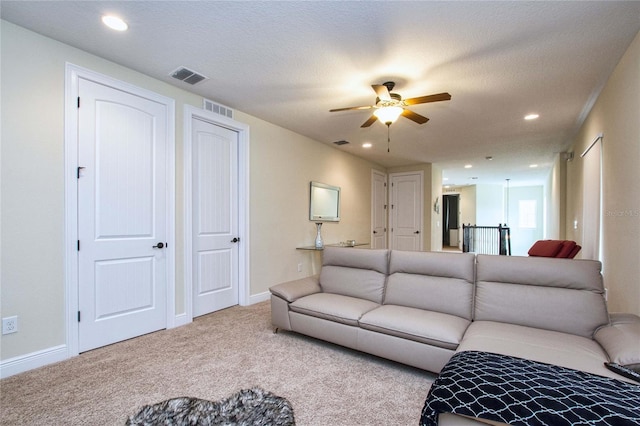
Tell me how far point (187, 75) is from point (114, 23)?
783mm

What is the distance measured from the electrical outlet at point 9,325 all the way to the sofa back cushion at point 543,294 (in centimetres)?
344

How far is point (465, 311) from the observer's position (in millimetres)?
2416

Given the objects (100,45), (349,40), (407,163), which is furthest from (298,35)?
(407,163)

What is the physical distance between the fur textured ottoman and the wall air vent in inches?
123

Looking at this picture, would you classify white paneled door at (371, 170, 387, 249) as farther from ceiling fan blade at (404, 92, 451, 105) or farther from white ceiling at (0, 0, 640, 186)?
ceiling fan blade at (404, 92, 451, 105)

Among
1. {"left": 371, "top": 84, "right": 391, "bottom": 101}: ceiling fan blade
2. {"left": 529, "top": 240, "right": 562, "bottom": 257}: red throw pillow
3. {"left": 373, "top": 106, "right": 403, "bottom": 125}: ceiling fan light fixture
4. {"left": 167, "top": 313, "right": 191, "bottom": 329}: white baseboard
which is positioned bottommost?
{"left": 167, "top": 313, "right": 191, "bottom": 329}: white baseboard

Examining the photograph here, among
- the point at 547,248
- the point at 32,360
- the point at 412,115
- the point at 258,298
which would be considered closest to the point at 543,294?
the point at 547,248

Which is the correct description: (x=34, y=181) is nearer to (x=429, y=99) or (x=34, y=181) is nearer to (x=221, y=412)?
(x=221, y=412)

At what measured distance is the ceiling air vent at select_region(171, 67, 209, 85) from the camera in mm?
2819

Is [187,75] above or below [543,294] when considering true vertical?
above

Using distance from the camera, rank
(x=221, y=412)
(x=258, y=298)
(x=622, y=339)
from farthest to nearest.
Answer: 1. (x=258, y=298)
2. (x=622, y=339)
3. (x=221, y=412)

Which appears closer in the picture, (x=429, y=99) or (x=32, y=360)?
(x=32, y=360)

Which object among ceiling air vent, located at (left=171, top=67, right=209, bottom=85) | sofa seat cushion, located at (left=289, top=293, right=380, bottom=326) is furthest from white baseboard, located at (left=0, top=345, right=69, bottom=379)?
ceiling air vent, located at (left=171, top=67, right=209, bottom=85)

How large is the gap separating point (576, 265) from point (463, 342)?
105 centimetres
